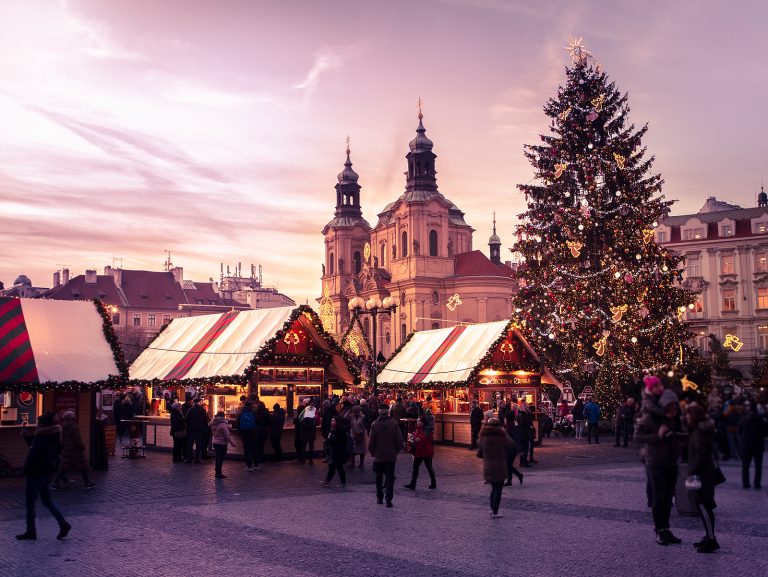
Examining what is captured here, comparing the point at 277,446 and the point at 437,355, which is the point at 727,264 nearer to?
the point at 437,355

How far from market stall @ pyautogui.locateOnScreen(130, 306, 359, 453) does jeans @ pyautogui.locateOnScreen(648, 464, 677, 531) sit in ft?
49.6

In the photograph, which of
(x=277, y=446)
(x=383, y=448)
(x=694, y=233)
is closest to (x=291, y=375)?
(x=277, y=446)

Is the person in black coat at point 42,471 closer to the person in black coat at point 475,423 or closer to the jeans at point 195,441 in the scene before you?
the jeans at point 195,441

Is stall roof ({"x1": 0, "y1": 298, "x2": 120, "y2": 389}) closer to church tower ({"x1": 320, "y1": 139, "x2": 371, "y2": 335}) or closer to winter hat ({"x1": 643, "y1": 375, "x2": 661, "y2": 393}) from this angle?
winter hat ({"x1": 643, "y1": 375, "x2": 661, "y2": 393})

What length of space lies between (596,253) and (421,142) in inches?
2613

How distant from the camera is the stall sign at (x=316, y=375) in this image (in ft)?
88.2

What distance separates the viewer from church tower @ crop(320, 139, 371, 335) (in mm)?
110062

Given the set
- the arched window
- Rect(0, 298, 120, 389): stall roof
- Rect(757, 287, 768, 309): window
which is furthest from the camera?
the arched window

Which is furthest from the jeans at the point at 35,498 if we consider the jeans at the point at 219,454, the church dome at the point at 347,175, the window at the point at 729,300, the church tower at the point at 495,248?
the church tower at the point at 495,248

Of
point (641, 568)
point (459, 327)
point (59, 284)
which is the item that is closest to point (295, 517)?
point (641, 568)

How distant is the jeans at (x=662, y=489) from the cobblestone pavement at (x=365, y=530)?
1.19 ft

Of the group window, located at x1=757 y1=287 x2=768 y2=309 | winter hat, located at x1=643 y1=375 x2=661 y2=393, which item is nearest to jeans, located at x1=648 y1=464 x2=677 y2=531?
winter hat, located at x1=643 y1=375 x2=661 y2=393

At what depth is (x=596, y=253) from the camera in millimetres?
36031

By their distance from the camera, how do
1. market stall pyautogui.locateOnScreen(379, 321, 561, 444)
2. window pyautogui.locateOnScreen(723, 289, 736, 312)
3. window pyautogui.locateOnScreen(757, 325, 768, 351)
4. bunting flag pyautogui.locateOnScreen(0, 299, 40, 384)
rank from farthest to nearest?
1. window pyautogui.locateOnScreen(723, 289, 736, 312)
2. window pyautogui.locateOnScreen(757, 325, 768, 351)
3. market stall pyautogui.locateOnScreen(379, 321, 561, 444)
4. bunting flag pyautogui.locateOnScreen(0, 299, 40, 384)
